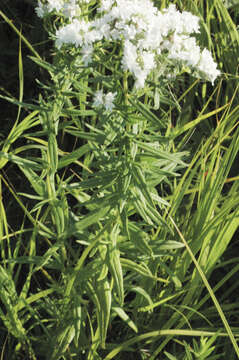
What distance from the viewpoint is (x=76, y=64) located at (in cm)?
154

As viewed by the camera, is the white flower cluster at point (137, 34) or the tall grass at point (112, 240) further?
the tall grass at point (112, 240)

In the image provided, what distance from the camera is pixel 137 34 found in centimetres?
132

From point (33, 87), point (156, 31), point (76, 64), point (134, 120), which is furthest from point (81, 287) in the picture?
point (33, 87)

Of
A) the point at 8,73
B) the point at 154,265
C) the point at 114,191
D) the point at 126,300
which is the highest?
the point at 8,73

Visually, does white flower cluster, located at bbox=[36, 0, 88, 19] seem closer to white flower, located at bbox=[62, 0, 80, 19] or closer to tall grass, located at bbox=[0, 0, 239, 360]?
white flower, located at bbox=[62, 0, 80, 19]

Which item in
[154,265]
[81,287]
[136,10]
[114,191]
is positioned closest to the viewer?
[136,10]

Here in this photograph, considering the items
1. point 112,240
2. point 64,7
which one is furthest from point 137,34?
point 112,240

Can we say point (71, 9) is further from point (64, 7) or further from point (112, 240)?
point (112, 240)

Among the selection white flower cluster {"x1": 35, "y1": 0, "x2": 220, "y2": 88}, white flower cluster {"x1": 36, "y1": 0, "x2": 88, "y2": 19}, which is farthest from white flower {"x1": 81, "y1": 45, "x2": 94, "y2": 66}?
white flower cluster {"x1": 36, "y1": 0, "x2": 88, "y2": 19}

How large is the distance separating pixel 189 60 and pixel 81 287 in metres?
0.85

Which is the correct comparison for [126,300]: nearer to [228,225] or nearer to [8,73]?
[228,225]

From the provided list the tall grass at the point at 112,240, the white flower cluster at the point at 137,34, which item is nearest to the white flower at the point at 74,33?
the white flower cluster at the point at 137,34

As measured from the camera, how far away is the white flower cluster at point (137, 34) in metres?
1.28

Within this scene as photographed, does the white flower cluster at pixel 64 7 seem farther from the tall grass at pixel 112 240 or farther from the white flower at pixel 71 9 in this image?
the tall grass at pixel 112 240
